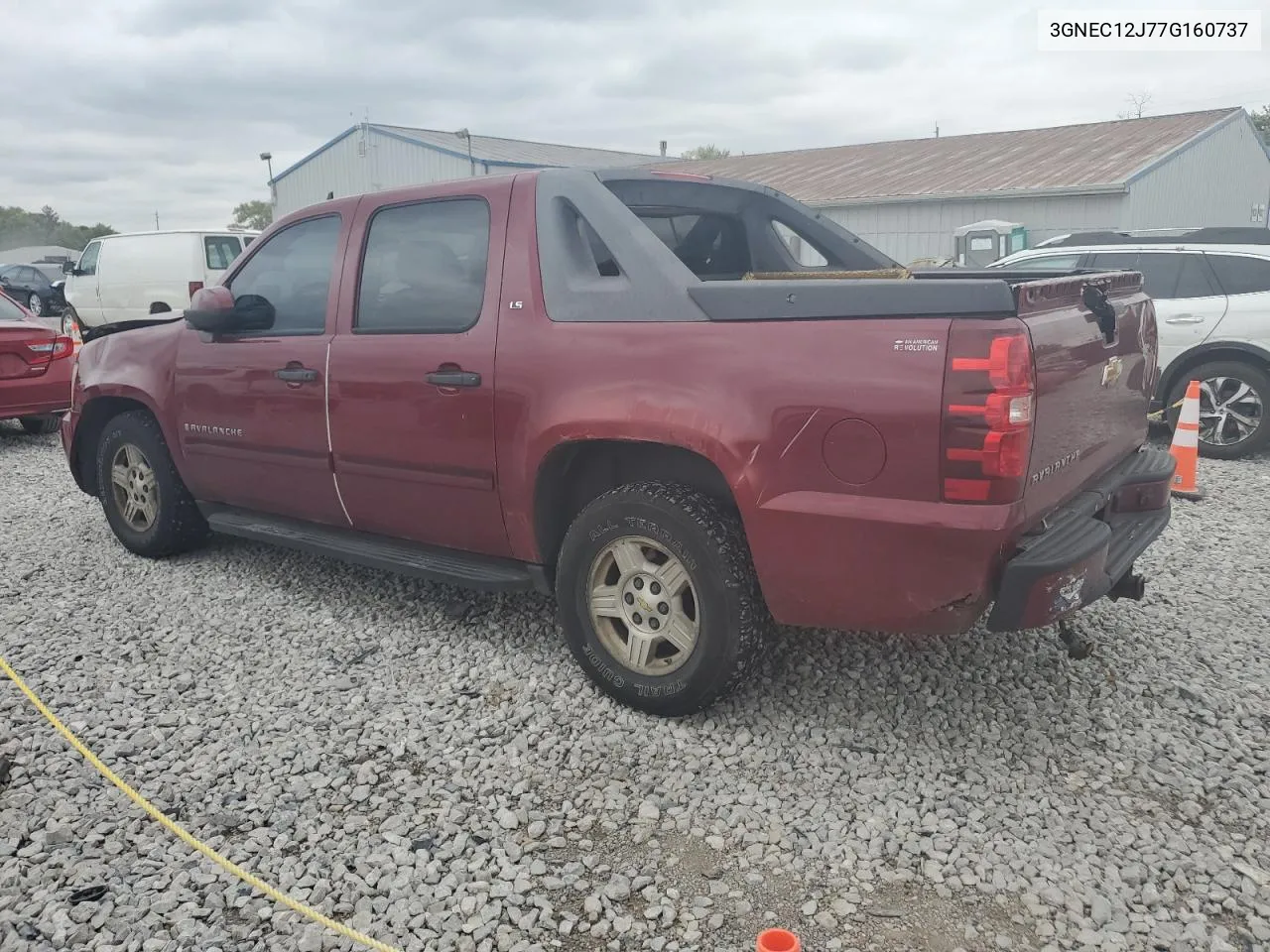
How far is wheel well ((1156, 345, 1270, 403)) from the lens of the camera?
779 cm

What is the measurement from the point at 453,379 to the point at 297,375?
971 mm

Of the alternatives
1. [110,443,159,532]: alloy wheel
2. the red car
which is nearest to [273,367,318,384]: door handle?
[110,443,159,532]: alloy wheel

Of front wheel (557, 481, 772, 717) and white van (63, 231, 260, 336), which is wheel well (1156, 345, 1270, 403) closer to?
front wheel (557, 481, 772, 717)

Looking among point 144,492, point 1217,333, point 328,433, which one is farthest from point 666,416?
point 1217,333

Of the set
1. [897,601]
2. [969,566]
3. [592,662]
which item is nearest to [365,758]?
[592,662]

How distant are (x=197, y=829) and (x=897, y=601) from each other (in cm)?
214

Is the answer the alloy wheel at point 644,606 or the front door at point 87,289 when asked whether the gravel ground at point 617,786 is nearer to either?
the alloy wheel at point 644,606

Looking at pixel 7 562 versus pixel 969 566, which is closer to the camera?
pixel 969 566

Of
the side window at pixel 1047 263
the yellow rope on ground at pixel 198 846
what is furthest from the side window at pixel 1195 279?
the yellow rope on ground at pixel 198 846

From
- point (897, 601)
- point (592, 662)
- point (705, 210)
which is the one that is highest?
point (705, 210)

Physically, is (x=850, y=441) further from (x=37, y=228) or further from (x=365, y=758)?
(x=37, y=228)

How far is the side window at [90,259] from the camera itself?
17297mm

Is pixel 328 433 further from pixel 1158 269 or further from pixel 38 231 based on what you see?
pixel 38 231

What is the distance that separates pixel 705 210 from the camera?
4371 millimetres
